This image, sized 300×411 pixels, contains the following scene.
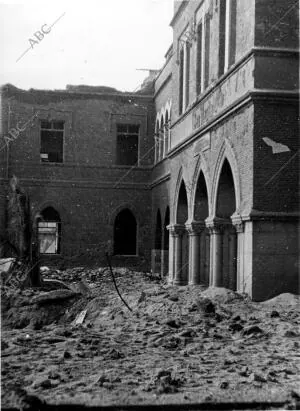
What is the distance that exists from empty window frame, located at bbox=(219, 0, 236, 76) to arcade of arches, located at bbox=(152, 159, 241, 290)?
2.22 m

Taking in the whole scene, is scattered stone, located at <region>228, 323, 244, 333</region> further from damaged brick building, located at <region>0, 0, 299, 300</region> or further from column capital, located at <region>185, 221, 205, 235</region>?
column capital, located at <region>185, 221, 205, 235</region>

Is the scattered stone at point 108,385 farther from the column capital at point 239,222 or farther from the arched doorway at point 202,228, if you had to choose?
the arched doorway at point 202,228

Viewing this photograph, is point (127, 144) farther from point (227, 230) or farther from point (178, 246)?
point (227, 230)

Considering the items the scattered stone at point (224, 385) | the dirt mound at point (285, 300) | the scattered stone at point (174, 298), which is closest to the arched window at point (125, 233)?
the scattered stone at point (174, 298)

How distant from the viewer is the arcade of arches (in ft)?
43.1

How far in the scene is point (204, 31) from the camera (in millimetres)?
14711

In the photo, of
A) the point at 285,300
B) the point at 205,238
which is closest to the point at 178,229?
the point at 205,238

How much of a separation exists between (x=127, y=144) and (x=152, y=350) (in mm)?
19680

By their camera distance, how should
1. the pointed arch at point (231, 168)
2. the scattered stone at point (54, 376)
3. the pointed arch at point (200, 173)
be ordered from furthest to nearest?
the pointed arch at point (200, 173)
the pointed arch at point (231, 168)
the scattered stone at point (54, 376)

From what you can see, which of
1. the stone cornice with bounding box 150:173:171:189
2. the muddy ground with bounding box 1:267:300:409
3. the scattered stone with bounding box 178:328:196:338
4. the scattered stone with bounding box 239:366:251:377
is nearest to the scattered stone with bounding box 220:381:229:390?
the muddy ground with bounding box 1:267:300:409

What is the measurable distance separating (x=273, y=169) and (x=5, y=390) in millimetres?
6868

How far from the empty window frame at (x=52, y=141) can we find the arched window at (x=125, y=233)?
3853 mm

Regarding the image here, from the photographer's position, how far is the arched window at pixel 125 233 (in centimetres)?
2609

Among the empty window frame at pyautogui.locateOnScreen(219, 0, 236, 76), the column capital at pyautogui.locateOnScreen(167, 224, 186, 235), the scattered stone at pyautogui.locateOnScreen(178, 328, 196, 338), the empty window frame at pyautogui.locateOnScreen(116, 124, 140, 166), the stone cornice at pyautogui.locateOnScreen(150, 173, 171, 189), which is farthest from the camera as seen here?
the empty window frame at pyautogui.locateOnScreen(116, 124, 140, 166)
